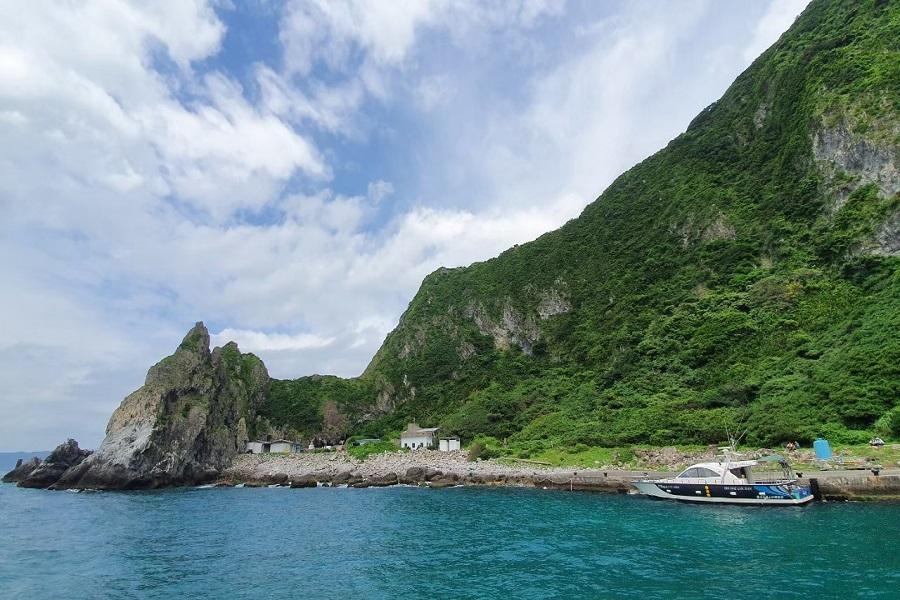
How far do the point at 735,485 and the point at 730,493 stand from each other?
0.64 m

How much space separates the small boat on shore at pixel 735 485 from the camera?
1208 inches

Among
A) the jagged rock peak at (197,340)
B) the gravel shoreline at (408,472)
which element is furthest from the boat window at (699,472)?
the jagged rock peak at (197,340)

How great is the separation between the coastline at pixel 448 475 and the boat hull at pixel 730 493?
2025mm

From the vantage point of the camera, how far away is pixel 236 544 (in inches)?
1109

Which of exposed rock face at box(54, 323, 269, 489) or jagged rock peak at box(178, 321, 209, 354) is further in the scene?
jagged rock peak at box(178, 321, 209, 354)

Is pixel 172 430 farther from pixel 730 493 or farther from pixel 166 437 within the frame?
pixel 730 493

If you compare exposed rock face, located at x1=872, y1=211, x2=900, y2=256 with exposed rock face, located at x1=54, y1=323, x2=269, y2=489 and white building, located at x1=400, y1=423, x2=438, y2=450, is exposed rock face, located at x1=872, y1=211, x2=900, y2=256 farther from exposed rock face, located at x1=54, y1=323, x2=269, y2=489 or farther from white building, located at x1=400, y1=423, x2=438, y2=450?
exposed rock face, located at x1=54, y1=323, x2=269, y2=489

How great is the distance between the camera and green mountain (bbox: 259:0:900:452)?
50.1 m

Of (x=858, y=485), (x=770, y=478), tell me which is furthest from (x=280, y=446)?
(x=858, y=485)

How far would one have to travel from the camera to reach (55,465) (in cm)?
7269

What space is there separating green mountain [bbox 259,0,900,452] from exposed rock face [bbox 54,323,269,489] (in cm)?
2883

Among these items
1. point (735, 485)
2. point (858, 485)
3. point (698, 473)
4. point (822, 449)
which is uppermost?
point (822, 449)

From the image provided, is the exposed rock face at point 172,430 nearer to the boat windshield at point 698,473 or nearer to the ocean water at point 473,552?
the ocean water at point 473,552

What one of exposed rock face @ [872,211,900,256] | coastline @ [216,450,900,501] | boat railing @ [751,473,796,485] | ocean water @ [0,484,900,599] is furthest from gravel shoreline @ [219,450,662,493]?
exposed rock face @ [872,211,900,256]
